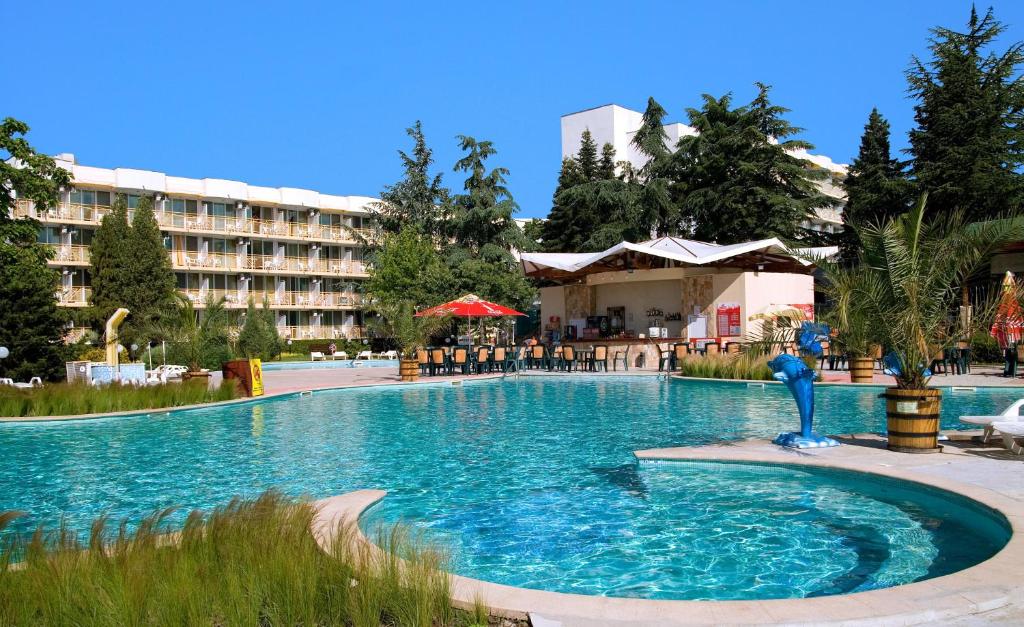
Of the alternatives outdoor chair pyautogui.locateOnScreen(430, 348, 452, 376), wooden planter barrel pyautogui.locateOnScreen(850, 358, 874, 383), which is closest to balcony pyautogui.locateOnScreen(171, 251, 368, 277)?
outdoor chair pyautogui.locateOnScreen(430, 348, 452, 376)

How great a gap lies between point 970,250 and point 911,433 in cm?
210

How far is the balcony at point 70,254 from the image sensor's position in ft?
135

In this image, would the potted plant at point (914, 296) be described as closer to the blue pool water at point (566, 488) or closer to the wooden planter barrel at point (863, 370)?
the blue pool water at point (566, 488)

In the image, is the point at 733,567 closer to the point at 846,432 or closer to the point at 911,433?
the point at 911,433

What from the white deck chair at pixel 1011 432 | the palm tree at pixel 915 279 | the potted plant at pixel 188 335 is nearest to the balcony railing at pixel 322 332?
the potted plant at pixel 188 335

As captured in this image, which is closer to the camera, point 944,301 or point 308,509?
point 308,509

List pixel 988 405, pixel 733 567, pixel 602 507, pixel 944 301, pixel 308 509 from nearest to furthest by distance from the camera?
1. pixel 308 509
2. pixel 733 567
3. pixel 602 507
4. pixel 944 301
5. pixel 988 405

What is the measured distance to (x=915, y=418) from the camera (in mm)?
8125

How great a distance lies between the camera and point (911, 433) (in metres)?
8.16

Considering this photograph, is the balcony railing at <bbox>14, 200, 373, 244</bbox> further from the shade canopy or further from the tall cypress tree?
the shade canopy

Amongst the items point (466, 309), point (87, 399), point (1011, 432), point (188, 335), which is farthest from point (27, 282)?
point (1011, 432)

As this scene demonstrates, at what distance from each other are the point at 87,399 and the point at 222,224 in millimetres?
33934

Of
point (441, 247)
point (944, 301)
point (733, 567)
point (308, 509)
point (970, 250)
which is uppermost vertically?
point (441, 247)

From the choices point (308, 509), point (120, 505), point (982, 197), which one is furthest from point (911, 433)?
point (982, 197)
